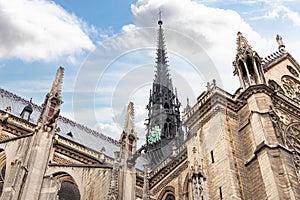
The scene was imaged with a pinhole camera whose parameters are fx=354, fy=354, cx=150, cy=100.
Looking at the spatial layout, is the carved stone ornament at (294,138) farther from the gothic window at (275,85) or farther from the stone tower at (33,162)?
the stone tower at (33,162)

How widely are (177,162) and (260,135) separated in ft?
18.2

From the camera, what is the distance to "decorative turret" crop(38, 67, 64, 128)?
9891 millimetres

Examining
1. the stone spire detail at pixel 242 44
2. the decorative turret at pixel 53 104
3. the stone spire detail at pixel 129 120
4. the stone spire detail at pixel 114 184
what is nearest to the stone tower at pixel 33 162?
the decorative turret at pixel 53 104

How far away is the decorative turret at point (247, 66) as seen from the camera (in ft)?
55.3

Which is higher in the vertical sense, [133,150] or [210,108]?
[210,108]

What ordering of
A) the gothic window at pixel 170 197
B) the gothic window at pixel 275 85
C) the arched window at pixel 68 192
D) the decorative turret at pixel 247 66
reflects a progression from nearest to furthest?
1. the decorative turret at pixel 247 66
2. the arched window at pixel 68 192
3. the gothic window at pixel 170 197
4. the gothic window at pixel 275 85

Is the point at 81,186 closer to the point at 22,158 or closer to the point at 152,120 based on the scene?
the point at 22,158

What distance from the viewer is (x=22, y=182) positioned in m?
8.32

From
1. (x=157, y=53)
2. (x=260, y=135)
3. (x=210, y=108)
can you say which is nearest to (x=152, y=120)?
(x=157, y=53)

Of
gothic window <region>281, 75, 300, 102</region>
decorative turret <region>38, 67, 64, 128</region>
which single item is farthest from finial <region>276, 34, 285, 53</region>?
decorative turret <region>38, 67, 64, 128</region>

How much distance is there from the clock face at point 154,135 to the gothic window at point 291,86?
425 inches

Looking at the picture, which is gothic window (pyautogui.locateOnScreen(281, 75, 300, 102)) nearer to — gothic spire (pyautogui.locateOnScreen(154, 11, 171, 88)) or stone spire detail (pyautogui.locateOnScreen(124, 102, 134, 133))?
stone spire detail (pyautogui.locateOnScreen(124, 102, 134, 133))

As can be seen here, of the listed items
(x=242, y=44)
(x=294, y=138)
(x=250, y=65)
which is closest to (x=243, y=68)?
(x=250, y=65)

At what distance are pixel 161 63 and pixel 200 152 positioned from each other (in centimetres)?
2207
